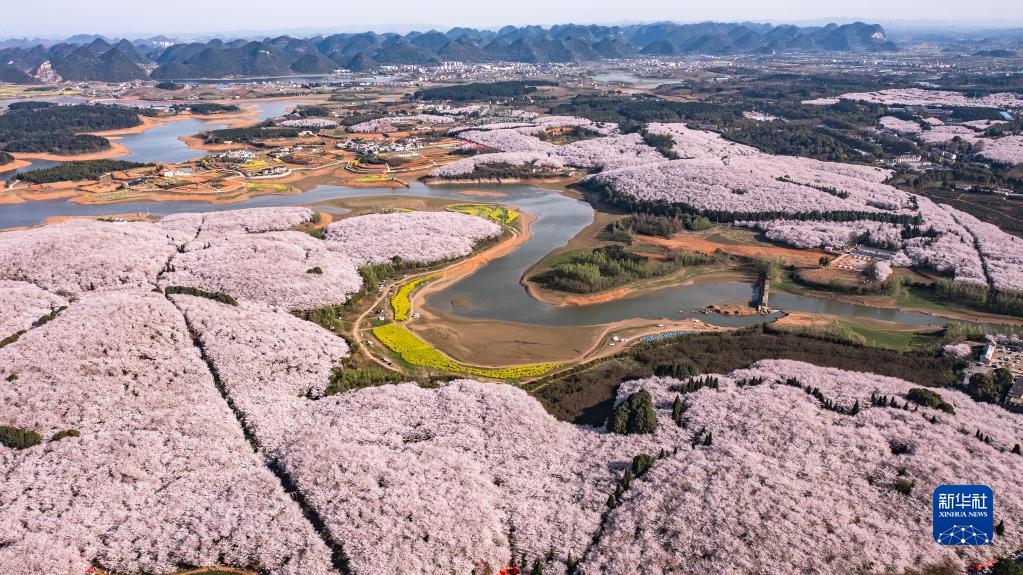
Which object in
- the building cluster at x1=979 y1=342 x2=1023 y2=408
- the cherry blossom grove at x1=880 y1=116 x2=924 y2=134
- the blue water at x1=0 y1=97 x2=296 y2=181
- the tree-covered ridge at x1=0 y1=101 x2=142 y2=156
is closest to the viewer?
the building cluster at x1=979 y1=342 x2=1023 y2=408

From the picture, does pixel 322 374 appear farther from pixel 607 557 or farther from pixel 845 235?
pixel 845 235

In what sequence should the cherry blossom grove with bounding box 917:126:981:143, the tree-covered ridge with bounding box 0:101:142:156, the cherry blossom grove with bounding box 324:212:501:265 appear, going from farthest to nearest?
the tree-covered ridge with bounding box 0:101:142:156, the cherry blossom grove with bounding box 917:126:981:143, the cherry blossom grove with bounding box 324:212:501:265

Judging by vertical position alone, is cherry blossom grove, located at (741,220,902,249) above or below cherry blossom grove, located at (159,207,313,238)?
below

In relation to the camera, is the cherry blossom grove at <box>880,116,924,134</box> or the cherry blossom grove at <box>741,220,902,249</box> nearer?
the cherry blossom grove at <box>741,220,902,249</box>

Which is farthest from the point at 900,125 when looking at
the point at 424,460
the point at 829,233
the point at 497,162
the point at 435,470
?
A: the point at 435,470

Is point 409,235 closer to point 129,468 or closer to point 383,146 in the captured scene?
point 129,468

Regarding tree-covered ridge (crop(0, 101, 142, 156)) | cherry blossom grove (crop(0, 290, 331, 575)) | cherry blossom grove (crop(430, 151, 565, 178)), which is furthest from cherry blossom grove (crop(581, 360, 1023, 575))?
tree-covered ridge (crop(0, 101, 142, 156))

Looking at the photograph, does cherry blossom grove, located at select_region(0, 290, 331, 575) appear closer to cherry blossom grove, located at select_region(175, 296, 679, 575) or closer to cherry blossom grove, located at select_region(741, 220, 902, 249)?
cherry blossom grove, located at select_region(175, 296, 679, 575)
